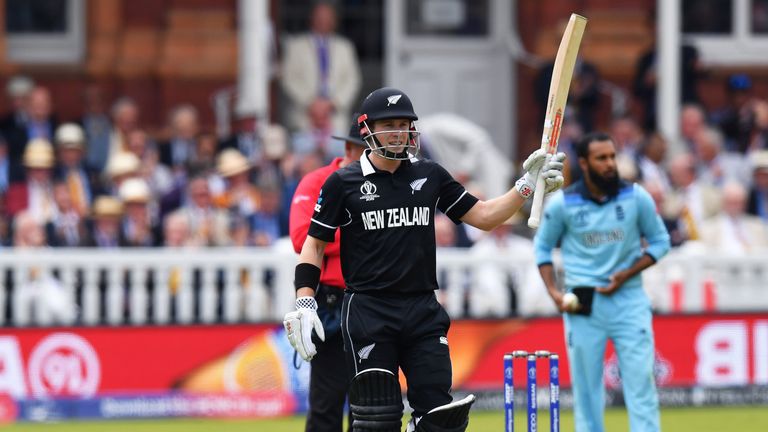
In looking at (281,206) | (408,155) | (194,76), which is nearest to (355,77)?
(194,76)

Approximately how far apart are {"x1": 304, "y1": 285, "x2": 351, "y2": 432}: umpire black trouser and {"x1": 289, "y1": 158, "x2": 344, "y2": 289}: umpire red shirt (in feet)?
0.23

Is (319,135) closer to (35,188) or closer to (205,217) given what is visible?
(205,217)

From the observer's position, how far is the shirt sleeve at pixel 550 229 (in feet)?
34.4

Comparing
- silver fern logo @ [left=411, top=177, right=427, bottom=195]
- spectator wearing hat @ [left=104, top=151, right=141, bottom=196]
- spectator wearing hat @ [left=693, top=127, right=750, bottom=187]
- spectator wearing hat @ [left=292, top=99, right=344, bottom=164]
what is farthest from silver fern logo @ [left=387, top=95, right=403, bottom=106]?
spectator wearing hat @ [left=693, top=127, right=750, bottom=187]

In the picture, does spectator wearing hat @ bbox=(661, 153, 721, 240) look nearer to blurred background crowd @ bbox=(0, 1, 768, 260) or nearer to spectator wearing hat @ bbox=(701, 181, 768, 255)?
blurred background crowd @ bbox=(0, 1, 768, 260)

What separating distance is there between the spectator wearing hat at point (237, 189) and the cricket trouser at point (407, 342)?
650 centimetres

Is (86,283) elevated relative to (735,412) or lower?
elevated

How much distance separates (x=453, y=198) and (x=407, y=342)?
785 millimetres

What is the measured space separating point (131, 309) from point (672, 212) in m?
5.16

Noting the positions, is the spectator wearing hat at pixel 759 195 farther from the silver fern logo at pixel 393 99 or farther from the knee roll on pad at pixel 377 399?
the knee roll on pad at pixel 377 399

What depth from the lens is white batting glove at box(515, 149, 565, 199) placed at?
8.11 metres

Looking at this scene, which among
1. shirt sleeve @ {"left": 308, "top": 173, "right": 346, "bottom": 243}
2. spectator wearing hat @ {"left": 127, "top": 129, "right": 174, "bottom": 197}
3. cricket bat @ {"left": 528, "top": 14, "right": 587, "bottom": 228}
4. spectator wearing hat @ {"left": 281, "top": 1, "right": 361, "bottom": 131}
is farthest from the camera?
spectator wearing hat @ {"left": 281, "top": 1, "right": 361, "bottom": 131}

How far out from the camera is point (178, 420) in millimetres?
13805

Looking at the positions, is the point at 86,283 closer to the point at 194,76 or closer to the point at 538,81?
the point at 194,76
